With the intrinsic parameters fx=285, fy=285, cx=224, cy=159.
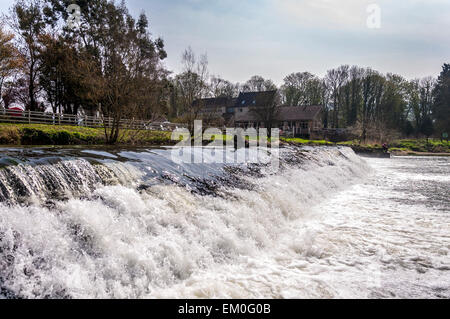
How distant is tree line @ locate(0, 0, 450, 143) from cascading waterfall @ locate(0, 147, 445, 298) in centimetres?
1041

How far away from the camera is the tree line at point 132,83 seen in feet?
51.1

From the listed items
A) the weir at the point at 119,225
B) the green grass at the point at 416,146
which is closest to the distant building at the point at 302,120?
the green grass at the point at 416,146

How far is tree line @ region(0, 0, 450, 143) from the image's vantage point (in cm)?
1557

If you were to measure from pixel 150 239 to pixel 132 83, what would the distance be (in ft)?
41.7

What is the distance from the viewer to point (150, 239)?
163 inches

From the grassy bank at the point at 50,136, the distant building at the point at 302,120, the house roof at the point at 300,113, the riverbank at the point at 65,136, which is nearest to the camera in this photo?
the grassy bank at the point at 50,136

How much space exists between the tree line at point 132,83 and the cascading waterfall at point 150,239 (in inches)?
410

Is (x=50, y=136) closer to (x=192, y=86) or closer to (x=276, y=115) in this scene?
(x=192, y=86)

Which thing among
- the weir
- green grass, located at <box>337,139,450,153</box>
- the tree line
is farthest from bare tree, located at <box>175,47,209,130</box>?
green grass, located at <box>337,139,450,153</box>

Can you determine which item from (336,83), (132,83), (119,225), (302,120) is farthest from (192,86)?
(336,83)

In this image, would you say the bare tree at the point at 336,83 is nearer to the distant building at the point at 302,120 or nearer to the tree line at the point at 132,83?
the tree line at the point at 132,83

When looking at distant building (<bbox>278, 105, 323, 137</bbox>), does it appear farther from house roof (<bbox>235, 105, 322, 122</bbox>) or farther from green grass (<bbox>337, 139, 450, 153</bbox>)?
Answer: green grass (<bbox>337, 139, 450, 153</bbox>)

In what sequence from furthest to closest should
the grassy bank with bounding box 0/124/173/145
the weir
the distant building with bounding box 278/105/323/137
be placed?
the distant building with bounding box 278/105/323/137, the grassy bank with bounding box 0/124/173/145, the weir
